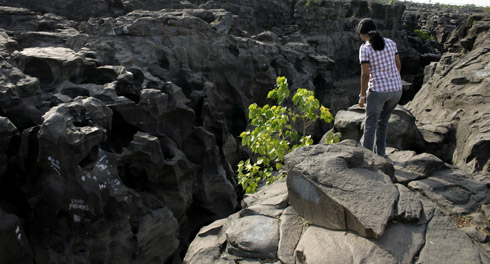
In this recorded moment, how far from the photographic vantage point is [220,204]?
14516 millimetres

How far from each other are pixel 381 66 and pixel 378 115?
72 centimetres

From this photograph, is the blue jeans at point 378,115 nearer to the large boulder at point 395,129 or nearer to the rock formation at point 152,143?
the rock formation at point 152,143

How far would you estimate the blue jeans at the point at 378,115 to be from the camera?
555 centimetres

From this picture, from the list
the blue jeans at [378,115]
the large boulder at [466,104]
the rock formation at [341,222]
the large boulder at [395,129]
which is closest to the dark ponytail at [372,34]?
the blue jeans at [378,115]

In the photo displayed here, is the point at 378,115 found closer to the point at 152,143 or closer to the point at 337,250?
the point at 337,250

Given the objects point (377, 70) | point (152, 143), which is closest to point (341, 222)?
point (377, 70)

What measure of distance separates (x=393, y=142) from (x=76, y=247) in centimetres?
771

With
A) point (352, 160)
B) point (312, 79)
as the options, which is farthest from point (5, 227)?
point (312, 79)

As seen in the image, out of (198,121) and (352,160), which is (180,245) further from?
(352,160)

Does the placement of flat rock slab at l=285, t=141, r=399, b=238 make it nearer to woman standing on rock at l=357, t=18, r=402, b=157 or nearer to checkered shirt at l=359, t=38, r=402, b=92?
woman standing on rock at l=357, t=18, r=402, b=157

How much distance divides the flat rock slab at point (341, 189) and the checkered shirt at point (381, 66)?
1.16 metres

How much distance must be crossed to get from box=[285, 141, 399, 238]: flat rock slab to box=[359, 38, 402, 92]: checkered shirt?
1158 mm

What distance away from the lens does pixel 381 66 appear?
5.45 metres

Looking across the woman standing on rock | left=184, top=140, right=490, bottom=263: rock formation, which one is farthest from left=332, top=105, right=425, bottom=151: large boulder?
left=184, top=140, right=490, bottom=263: rock formation
